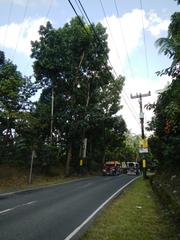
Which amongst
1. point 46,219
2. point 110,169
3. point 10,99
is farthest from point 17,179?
point 110,169

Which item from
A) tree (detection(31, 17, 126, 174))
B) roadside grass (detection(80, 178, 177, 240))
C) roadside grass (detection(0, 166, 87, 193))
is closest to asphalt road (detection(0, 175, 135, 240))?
roadside grass (detection(80, 178, 177, 240))

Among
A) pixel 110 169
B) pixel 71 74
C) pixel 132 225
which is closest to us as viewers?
pixel 132 225

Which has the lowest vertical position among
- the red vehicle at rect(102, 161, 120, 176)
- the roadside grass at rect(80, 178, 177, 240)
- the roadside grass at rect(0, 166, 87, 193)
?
the roadside grass at rect(80, 178, 177, 240)

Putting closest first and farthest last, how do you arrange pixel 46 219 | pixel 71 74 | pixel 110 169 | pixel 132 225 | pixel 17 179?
pixel 132 225 < pixel 46 219 < pixel 17 179 < pixel 71 74 < pixel 110 169

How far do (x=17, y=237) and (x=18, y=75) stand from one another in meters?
26.0

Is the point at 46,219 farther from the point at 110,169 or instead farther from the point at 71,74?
the point at 110,169

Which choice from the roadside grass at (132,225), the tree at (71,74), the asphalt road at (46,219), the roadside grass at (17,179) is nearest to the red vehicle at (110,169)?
the tree at (71,74)

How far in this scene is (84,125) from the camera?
1679 inches

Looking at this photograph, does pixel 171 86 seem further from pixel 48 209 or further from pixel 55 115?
pixel 55 115

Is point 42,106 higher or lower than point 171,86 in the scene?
higher

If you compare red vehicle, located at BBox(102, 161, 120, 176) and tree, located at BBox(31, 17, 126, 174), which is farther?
red vehicle, located at BBox(102, 161, 120, 176)

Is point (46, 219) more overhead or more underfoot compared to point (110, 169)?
more underfoot

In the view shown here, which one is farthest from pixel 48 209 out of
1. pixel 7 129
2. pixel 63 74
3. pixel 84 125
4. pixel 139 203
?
pixel 63 74

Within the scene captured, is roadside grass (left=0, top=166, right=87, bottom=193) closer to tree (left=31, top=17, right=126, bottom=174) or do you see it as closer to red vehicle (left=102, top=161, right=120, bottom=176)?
tree (left=31, top=17, right=126, bottom=174)
